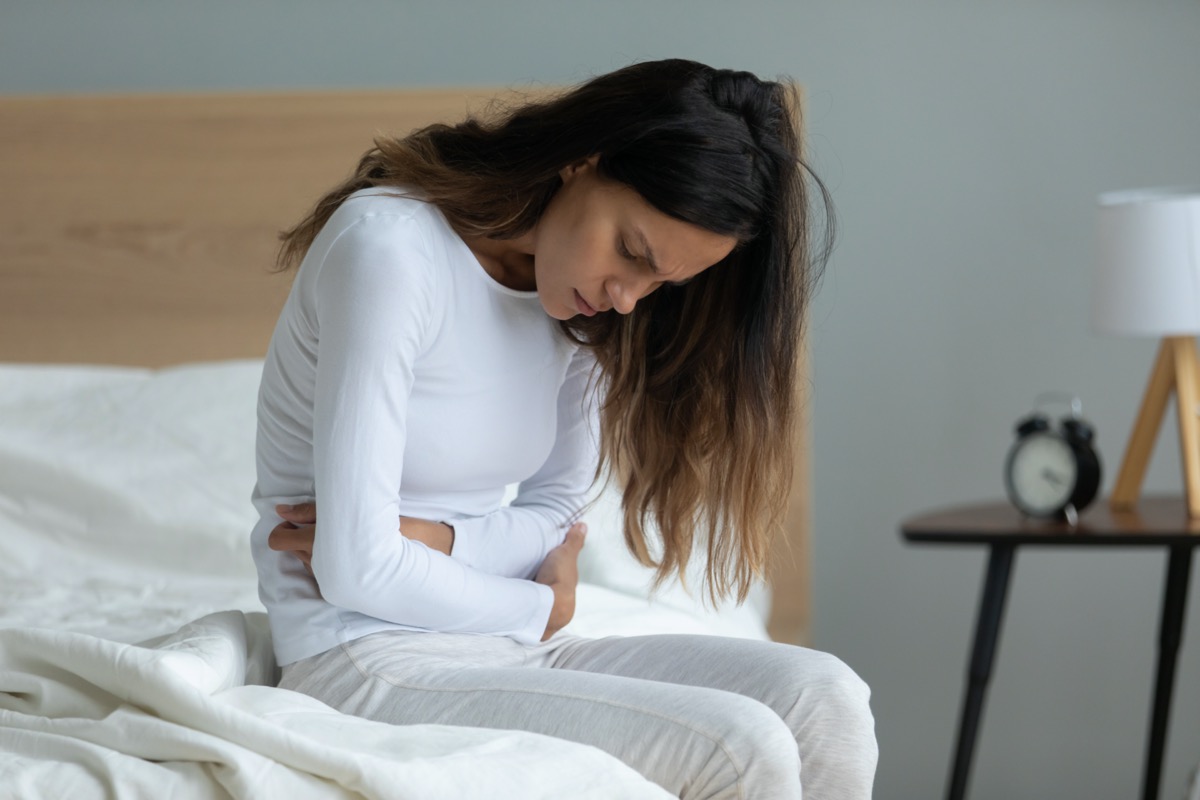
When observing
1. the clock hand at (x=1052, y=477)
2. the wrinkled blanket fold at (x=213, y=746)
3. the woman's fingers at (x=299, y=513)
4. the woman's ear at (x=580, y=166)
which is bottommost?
the wrinkled blanket fold at (x=213, y=746)

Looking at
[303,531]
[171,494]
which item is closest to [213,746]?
[303,531]

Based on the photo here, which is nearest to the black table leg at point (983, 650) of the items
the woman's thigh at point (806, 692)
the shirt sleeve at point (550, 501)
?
the shirt sleeve at point (550, 501)

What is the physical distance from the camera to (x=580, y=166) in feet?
3.44

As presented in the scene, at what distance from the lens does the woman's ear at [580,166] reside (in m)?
1.03

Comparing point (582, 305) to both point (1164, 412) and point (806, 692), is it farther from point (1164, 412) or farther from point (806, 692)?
point (1164, 412)

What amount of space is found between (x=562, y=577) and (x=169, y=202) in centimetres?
132

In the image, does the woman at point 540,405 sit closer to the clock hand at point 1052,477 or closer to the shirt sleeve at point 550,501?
the shirt sleeve at point 550,501

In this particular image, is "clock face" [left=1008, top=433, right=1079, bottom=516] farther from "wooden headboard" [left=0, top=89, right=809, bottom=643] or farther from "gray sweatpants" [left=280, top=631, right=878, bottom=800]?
"gray sweatpants" [left=280, top=631, right=878, bottom=800]

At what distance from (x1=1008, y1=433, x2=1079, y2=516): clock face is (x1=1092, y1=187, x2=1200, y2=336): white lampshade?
193 mm

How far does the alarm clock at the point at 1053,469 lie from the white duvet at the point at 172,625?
1.70 feet

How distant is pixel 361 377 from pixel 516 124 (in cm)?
27

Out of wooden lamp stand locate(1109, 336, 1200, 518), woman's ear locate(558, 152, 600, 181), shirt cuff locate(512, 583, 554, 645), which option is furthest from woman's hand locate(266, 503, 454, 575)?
wooden lamp stand locate(1109, 336, 1200, 518)

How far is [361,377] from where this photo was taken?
961 millimetres

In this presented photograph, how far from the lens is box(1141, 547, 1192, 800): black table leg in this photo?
1894 millimetres
